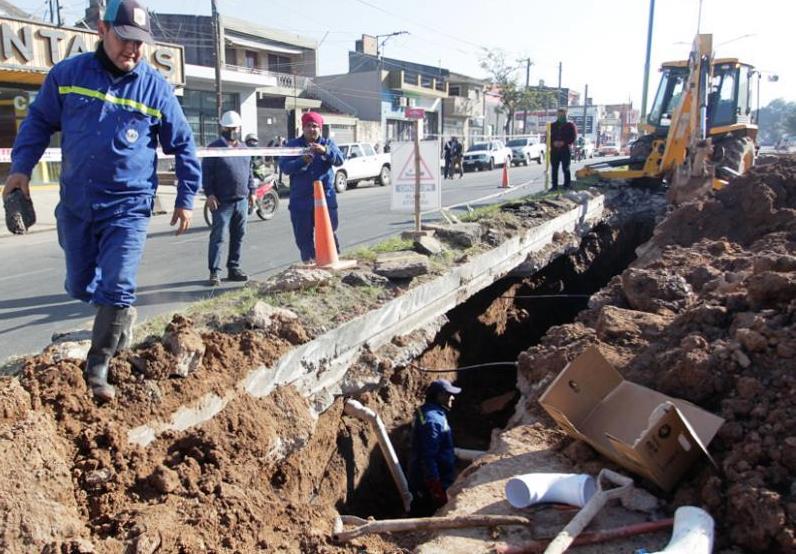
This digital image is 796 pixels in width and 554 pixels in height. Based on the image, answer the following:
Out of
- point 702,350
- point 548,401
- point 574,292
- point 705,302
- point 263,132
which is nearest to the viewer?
point 548,401

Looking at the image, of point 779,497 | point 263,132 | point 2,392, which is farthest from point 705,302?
point 263,132

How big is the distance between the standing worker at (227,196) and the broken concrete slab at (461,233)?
217 cm

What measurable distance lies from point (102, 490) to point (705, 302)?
4078 mm

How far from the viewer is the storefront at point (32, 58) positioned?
16.4m

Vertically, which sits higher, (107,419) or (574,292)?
(107,419)

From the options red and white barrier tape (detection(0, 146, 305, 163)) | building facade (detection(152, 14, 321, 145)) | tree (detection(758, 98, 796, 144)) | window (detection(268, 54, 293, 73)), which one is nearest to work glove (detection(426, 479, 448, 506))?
red and white barrier tape (detection(0, 146, 305, 163))

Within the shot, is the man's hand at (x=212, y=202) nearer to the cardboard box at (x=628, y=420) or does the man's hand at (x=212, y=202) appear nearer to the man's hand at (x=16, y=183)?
the man's hand at (x=16, y=183)

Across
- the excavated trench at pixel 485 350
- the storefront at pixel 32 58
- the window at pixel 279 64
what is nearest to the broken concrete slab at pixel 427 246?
the excavated trench at pixel 485 350

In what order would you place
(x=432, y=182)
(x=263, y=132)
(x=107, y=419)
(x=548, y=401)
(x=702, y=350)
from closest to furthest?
(x=107, y=419) → (x=548, y=401) → (x=702, y=350) → (x=432, y=182) → (x=263, y=132)

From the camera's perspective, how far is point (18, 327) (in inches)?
241

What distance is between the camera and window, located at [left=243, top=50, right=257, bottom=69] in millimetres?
38938

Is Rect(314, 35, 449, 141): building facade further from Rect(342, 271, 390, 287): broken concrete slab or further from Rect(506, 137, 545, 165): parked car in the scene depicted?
Rect(342, 271, 390, 287): broken concrete slab

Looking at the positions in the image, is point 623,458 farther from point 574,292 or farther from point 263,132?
point 263,132

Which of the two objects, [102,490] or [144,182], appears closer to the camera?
[102,490]
